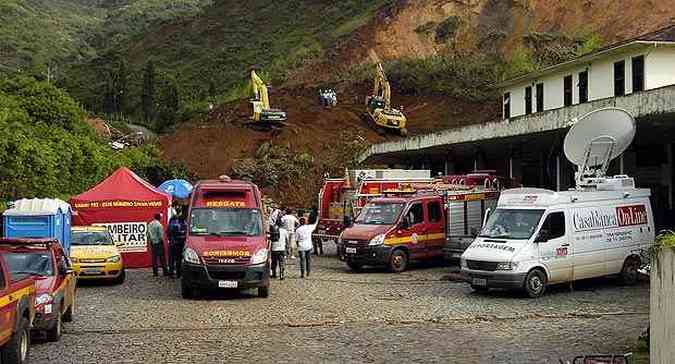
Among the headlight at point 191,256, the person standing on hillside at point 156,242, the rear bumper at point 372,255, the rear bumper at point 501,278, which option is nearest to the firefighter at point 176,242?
the person standing on hillside at point 156,242

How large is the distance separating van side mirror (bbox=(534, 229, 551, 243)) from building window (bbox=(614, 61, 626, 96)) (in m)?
14.8

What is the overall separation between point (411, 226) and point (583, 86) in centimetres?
1377

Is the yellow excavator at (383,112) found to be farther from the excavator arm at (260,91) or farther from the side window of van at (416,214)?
the side window of van at (416,214)

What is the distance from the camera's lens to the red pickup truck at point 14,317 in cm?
915

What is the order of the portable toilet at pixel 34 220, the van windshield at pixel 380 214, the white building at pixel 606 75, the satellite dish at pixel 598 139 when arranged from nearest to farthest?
1. the satellite dish at pixel 598 139
2. the portable toilet at pixel 34 220
3. the van windshield at pixel 380 214
4. the white building at pixel 606 75

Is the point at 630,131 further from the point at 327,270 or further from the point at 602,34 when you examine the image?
the point at 602,34

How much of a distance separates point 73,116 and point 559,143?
27.1m

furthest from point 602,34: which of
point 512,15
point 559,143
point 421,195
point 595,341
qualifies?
point 595,341

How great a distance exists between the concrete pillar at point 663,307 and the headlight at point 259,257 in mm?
9594

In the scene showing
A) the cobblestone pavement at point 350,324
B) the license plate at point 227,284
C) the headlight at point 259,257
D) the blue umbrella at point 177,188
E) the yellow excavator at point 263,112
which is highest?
the yellow excavator at point 263,112

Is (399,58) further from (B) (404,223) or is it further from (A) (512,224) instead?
(A) (512,224)

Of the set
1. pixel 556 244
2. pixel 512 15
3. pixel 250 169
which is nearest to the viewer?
pixel 556 244

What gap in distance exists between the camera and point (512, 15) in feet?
244

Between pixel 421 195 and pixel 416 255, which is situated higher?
pixel 421 195
